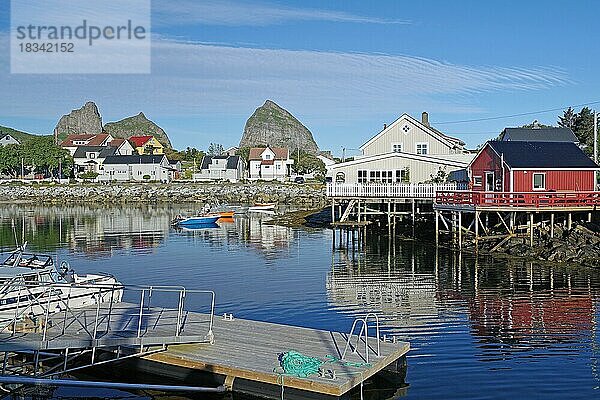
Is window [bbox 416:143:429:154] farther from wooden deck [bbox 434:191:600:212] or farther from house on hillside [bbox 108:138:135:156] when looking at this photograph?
house on hillside [bbox 108:138:135:156]

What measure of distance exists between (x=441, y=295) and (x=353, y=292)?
3.05m

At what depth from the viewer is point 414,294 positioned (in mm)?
24047

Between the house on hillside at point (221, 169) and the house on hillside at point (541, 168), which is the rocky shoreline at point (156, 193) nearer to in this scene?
the house on hillside at point (221, 169)

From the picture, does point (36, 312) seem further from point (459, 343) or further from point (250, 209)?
point (250, 209)

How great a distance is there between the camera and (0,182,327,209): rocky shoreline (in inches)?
3388

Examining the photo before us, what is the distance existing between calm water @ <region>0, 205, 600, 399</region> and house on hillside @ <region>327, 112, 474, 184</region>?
15.1 feet

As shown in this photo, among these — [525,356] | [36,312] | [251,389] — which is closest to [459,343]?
[525,356]

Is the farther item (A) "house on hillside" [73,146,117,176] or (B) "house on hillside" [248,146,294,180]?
(B) "house on hillside" [248,146,294,180]

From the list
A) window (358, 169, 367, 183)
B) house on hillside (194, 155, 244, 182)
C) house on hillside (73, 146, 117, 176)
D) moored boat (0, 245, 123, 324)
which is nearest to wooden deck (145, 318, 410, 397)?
moored boat (0, 245, 123, 324)

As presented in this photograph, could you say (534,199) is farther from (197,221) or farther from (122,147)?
(122,147)

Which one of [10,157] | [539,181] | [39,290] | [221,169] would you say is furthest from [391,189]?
[10,157]

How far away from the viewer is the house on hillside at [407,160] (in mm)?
46562

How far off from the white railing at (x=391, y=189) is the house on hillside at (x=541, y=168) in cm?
485

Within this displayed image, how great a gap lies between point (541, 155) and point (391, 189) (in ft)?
31.4
